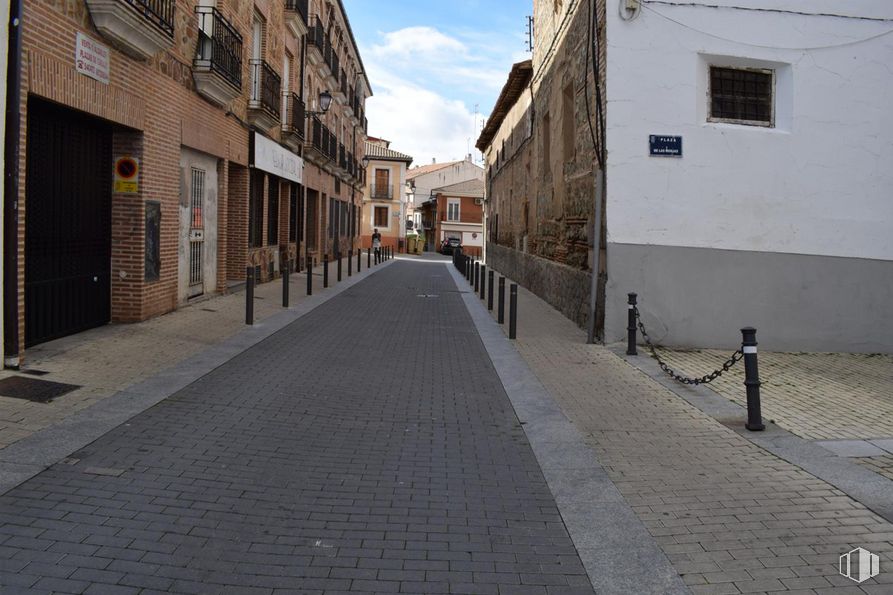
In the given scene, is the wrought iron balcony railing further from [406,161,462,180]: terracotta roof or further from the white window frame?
[406,161,462,180]: terracotta roof

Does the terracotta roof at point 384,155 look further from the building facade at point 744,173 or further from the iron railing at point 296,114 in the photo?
the building facade at point 744,173

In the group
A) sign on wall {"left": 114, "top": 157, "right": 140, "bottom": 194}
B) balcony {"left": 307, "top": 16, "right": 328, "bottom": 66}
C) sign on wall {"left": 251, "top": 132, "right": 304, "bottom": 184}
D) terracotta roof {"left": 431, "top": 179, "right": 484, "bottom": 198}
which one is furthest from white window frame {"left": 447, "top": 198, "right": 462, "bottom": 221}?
sign on wall {"left": 114, "top": 157, "right": 140, "bottom": 194}

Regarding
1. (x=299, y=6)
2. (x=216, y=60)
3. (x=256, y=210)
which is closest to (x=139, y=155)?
(x=216, y=60)

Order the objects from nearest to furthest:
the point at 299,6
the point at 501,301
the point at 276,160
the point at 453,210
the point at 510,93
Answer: the point at 501,301 < the point at 276,160 < the point at 299,6 < the point at 510,93 < the point at 453,210

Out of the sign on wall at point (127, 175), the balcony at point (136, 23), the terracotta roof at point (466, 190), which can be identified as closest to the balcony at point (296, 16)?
the balcony at point (136, 23)

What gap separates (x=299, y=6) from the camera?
2002 centimetres

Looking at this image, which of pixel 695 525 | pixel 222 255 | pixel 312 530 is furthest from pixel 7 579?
pixel 222 255

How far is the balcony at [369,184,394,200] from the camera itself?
58.2 metres

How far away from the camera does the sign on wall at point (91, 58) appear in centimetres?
811

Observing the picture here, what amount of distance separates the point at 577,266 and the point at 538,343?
8.43 feet

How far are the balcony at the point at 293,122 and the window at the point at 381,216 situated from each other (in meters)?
37.0

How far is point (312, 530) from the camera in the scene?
397 cm

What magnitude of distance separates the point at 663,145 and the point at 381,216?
48.7 m

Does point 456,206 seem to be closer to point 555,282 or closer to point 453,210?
point 453,210
